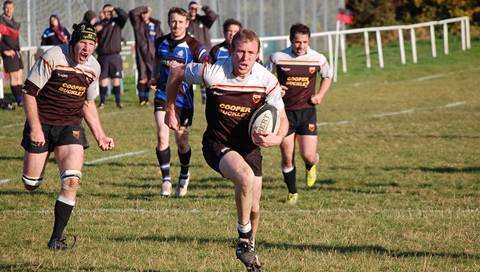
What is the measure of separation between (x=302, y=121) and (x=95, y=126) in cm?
333

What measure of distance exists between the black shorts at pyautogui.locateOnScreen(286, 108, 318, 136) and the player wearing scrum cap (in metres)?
3.18

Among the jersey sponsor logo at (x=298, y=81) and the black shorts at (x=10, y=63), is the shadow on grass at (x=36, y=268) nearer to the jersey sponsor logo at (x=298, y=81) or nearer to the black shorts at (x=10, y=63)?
the jersey sponsor logo at (x=298, y=81)

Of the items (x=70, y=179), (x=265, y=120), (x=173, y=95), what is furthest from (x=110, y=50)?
(x=265, y=120)

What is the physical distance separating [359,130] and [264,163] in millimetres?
4199

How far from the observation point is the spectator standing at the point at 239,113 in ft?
20.8

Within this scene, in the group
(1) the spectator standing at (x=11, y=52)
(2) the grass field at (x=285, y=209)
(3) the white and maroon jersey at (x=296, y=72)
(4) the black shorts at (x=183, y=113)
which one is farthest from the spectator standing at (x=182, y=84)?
(1) the spectator standing at (x=11, y=52)

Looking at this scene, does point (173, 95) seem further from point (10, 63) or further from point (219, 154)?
point (10, 63)

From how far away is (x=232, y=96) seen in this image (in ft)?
21.6

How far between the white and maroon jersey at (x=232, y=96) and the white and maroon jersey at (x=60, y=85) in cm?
118

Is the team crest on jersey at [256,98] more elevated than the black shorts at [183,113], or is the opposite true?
the team crest on jersey at [256,98]

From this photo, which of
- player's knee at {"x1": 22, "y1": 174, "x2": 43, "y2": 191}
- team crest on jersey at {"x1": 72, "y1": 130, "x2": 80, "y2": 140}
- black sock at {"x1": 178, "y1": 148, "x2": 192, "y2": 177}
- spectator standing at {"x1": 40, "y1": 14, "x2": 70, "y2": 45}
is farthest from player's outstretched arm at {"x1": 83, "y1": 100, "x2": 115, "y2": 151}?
spectator standing at {"x1": 40, "y1": 14, "x2": 70, "y2": 45}

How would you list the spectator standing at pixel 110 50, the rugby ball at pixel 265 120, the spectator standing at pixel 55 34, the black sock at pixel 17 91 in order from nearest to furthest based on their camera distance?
the rugby ball at pixel 265 120 < the black sock at pixel 17 91 < the spectator standing at pixel 110 50 < the spectator standing at pixel 55 34

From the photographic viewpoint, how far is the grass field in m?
6.67

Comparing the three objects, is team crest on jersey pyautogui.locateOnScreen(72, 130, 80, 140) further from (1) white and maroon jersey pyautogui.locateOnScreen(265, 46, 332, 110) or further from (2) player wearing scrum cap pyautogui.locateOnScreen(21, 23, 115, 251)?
(1) white and maroon jersey pyautogui.locateOnScreen(265, 46, 332, 110)
